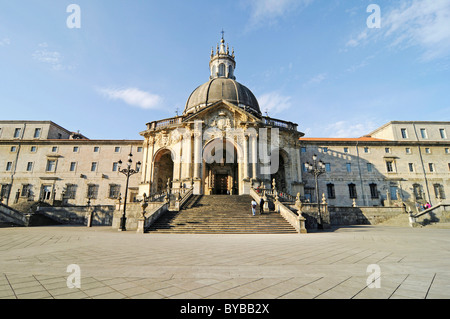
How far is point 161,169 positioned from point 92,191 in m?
12.6

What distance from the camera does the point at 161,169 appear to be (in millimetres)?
34094

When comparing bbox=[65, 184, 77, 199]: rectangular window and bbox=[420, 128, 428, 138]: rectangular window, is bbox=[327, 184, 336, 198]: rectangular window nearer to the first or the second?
bbox=[420, 128, 428, 138]: rectangular window

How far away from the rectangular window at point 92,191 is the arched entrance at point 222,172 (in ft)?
59.2

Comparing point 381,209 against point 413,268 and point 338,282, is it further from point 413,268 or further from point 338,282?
point 338,282

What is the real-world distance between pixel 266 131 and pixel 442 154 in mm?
31272

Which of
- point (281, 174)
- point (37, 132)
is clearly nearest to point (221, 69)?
point (281, 174)

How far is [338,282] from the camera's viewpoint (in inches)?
155

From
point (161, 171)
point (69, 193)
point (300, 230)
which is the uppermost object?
point (161, 171)

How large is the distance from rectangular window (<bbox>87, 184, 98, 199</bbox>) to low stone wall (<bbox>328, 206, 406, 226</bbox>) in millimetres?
34290

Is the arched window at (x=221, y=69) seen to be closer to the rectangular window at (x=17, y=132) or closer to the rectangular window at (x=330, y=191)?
the rectangular window at (x=330, y=191)


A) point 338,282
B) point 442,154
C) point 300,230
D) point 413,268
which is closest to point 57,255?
Result: point 338,282

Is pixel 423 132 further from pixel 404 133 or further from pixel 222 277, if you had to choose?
pixel 222 277

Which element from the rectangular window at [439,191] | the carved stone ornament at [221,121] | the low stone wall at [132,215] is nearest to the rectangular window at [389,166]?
the rectangular window at [439,191]

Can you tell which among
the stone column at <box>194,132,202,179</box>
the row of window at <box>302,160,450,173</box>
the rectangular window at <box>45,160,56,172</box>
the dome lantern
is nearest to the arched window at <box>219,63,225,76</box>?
the dome lantern
